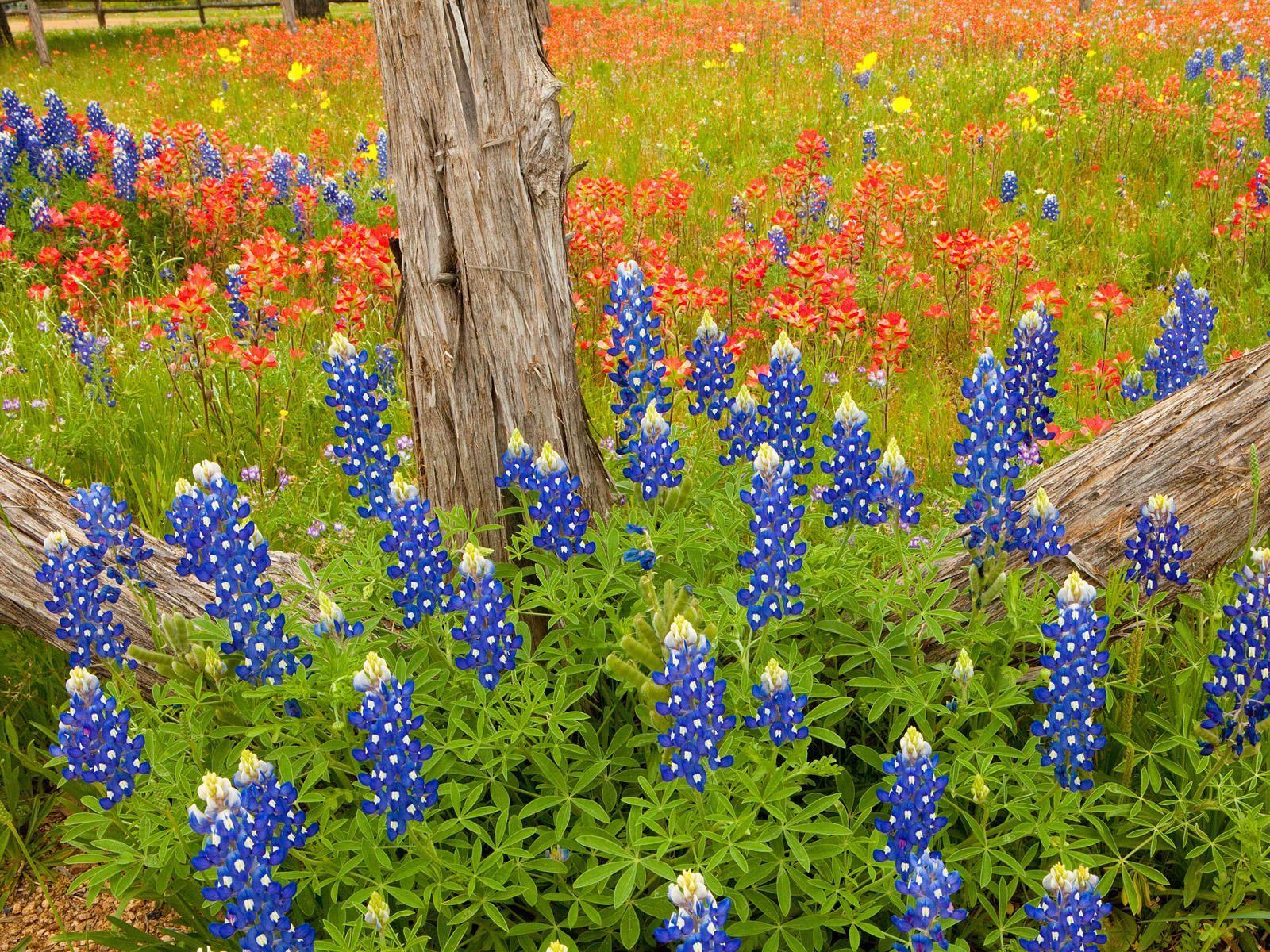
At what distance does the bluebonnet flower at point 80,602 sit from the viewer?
2.68m

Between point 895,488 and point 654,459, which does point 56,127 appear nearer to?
point 654,459

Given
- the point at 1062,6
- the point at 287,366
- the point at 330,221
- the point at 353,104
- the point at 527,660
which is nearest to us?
the point at 527,660

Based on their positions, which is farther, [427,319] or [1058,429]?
[1058,429]

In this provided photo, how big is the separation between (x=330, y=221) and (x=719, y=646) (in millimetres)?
5566

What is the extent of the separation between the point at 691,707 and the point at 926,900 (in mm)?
560

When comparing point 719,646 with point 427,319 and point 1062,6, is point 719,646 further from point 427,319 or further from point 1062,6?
point 1062,6

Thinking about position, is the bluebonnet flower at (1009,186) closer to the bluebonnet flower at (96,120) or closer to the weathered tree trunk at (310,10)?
the bluebonnet flower at (96,120)

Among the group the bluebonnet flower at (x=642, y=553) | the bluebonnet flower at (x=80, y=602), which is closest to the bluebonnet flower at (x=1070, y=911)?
the bluebonnet flower at (x=642, y=553)

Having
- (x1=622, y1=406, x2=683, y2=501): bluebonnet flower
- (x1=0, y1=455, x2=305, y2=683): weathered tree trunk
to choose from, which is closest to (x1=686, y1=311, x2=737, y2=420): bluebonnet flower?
(x1=622, y1=406, x2=683, y2=501): bluebonnet flower

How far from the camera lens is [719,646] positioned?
2.75 meters

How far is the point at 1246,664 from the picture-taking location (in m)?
2.52

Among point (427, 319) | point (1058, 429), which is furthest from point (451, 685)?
point (1058, 429)

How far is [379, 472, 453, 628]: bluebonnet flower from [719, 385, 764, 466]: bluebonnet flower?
90cm

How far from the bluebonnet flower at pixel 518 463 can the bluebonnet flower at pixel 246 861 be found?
0.94 metres
